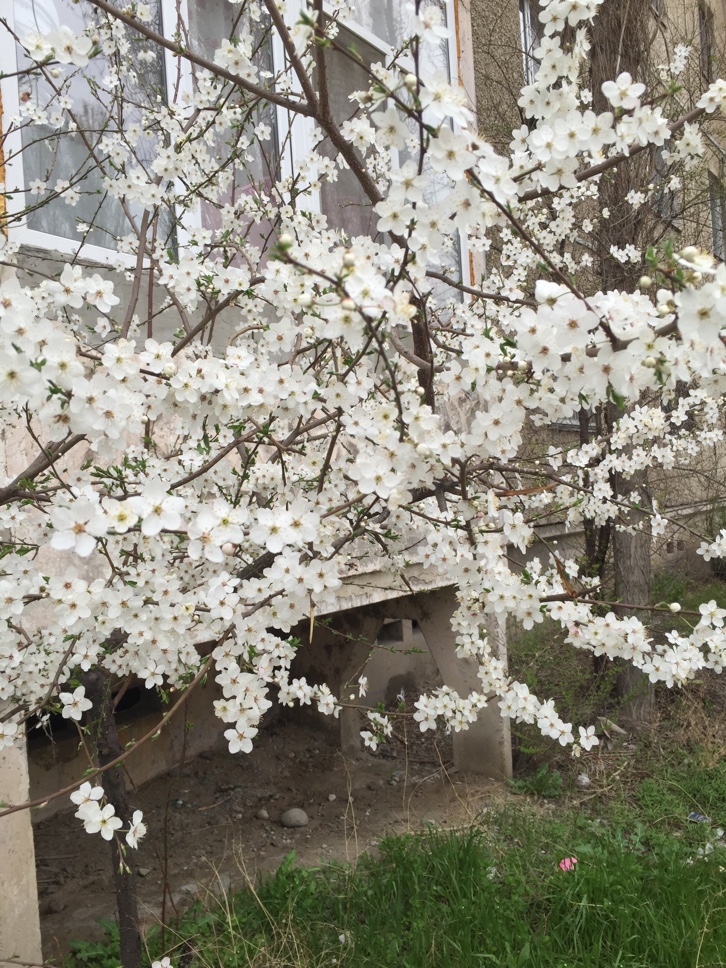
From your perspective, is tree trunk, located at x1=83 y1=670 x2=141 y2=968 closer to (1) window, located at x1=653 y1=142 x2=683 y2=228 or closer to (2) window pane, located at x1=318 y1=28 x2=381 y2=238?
(2) window pane, located at x1=318 y1=28 x2=381 y2=238

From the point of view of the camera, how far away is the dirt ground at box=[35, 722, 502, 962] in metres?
3.66

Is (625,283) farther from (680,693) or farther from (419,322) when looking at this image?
(419,322)

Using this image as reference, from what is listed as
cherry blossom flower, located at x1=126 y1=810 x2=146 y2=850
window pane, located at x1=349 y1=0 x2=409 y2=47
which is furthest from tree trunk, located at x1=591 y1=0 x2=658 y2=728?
cherry blossom flower, located at x1=126 y1=810 x2=146 y2=850

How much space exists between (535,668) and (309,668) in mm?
1501

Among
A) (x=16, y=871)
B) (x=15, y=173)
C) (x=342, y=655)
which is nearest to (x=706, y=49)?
(x=342, y=655)

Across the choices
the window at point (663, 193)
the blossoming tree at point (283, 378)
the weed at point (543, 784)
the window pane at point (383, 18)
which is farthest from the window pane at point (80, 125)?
the weed at point (543, 784)

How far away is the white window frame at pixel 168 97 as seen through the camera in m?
2.68

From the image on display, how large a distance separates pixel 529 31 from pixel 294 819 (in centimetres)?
668

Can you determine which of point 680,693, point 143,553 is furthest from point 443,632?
point 143,553

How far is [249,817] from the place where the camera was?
4695mm

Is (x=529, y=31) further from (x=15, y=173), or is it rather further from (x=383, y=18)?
(x=15, y=173)

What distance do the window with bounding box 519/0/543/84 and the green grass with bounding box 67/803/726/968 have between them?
6.13 meters

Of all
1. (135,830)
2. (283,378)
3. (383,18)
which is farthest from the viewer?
(383,18)

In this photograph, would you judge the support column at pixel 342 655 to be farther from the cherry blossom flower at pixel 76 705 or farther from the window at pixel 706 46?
the window at pixel 706 46
